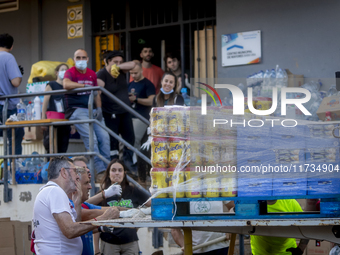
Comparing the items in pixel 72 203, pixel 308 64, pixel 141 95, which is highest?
pixel 308 64

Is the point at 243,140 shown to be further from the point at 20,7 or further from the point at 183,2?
the point at 20,7

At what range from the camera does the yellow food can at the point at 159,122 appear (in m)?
3.27

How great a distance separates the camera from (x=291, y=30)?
24.5ft

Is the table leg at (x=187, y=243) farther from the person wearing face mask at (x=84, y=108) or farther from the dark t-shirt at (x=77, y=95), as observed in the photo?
the dark t-shirt at (x=77, y=95)

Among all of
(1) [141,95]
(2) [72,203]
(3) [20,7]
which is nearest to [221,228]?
(2) [72,203]


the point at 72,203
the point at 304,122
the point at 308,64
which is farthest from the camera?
the point at 308,64

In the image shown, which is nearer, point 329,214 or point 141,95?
point 329,214

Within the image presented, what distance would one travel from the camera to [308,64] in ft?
24.1

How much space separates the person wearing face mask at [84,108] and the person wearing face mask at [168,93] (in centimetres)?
89

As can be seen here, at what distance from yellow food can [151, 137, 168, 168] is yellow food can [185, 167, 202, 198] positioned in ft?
0.74

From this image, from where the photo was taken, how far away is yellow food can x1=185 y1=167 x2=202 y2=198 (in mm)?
3070

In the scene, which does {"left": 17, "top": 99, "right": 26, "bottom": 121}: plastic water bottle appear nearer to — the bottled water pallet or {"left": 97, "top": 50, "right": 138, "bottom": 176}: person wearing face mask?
{"left": 97, "top": 50, "right": 138, "bottom": 176}: person wearing face mask

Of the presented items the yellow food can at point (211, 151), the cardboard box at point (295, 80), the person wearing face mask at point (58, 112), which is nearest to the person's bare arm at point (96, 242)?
the person wearing face mask at point (58, 112)

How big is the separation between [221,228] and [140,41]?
7.28 m
